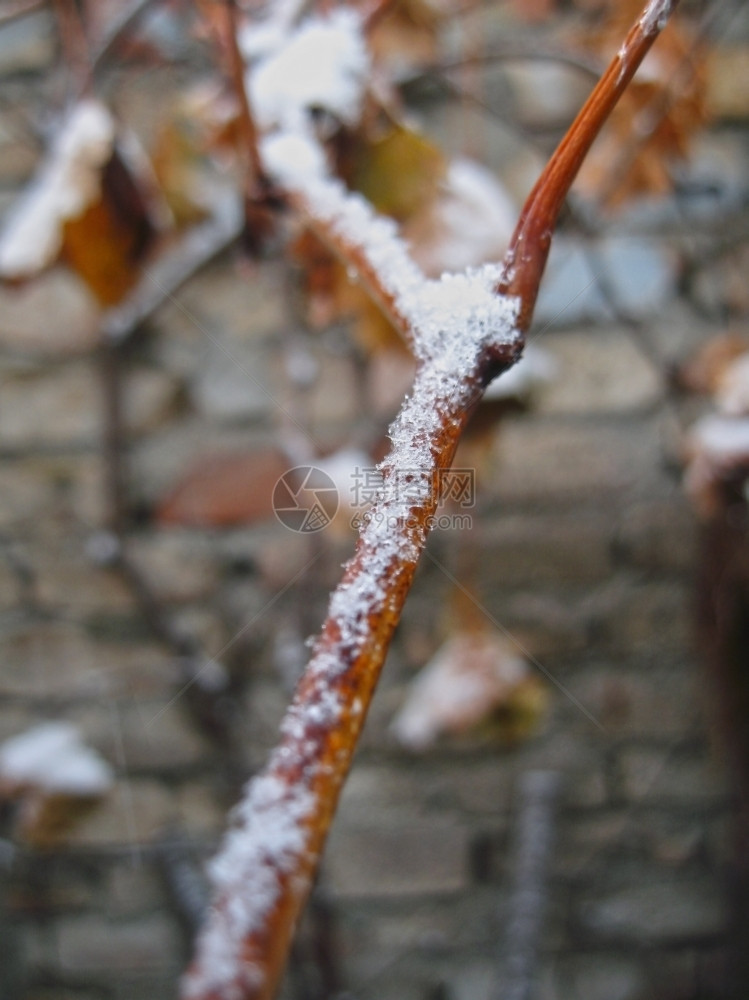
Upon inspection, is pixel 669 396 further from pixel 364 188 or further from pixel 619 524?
pixel 364 188

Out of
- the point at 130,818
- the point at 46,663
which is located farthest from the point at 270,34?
the point at 130,818

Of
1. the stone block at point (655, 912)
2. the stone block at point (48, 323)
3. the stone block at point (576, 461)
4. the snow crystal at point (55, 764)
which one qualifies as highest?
the stone block at point (48, 323)

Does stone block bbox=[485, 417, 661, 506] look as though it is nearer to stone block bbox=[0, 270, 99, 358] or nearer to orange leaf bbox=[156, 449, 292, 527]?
orange leaf bbox=[156, 449, 292, 527]

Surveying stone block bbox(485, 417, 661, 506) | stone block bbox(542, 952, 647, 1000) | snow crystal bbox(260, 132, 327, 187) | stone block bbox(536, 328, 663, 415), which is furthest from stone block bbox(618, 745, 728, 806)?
snow crystal bbox(260, 132, 327, 187)

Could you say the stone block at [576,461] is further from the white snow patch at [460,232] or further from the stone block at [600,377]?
the white snow patch at [460,232]

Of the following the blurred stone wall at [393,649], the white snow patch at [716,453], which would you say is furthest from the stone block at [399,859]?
the white snow patch at [716,453]

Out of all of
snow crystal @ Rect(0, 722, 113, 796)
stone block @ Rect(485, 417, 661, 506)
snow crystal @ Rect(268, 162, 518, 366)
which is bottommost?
snow crystal @ Rect(0, 722, 113, 796)
